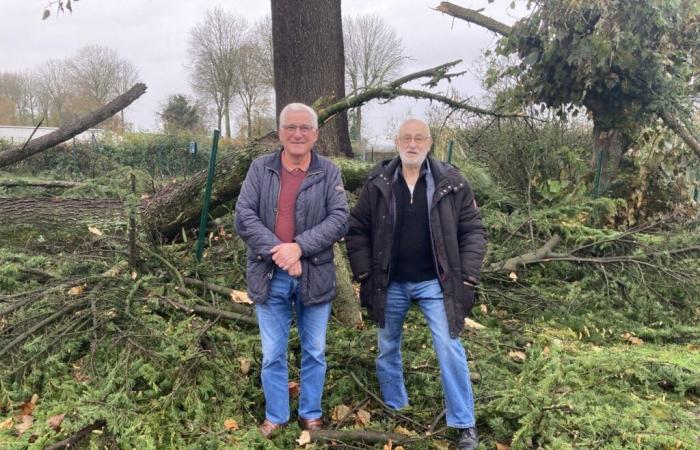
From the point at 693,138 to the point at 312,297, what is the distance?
6.36 m

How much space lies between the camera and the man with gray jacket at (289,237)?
2.63 metres

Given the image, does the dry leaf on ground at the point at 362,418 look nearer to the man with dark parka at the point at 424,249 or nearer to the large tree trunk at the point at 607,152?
the man with dark parka at the point at 424,249

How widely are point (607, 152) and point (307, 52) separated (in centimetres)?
441

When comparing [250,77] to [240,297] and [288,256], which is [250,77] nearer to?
[240,297]

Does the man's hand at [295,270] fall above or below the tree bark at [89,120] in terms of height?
below

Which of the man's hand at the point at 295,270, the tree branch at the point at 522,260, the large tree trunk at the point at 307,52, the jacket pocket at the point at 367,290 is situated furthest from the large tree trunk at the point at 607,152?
the man's hand at the point at 295,270

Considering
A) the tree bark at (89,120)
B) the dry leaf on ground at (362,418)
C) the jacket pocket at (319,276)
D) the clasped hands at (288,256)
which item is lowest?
the dry leaf on ground at (362,418)

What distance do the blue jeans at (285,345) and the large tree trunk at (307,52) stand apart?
9.97 feet

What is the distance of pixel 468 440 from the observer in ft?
8.71

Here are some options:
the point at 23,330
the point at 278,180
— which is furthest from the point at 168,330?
the point at 278,180

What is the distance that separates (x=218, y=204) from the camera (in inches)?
191

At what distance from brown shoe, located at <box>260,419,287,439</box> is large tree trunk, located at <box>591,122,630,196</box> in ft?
19.3

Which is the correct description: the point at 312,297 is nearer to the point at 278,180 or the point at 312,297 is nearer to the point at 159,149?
the point at 278,180

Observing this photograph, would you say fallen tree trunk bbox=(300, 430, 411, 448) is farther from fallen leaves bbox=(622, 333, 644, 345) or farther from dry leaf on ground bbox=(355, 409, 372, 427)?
fallen leaves bbox=(622, 333, 644, 345)
